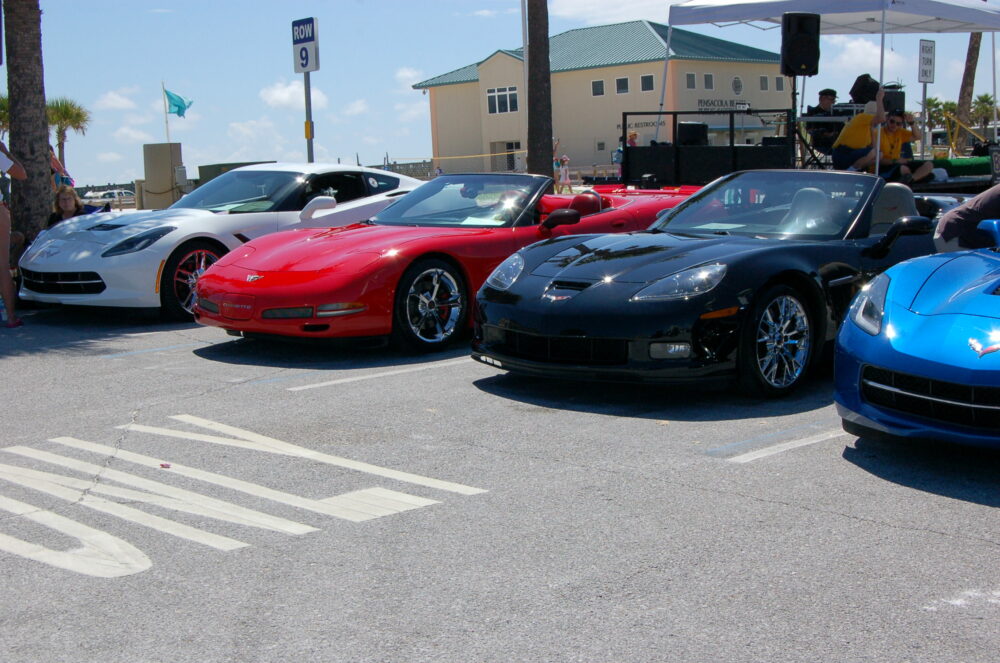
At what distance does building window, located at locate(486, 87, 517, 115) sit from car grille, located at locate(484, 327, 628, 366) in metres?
59.7

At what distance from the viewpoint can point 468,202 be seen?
8750mm

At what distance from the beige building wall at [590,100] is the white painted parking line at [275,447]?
172 feet

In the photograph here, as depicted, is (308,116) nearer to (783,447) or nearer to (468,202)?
(468,202)

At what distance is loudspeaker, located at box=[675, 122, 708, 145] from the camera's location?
576 inches

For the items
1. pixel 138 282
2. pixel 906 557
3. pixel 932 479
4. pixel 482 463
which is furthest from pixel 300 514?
pixel 138 282

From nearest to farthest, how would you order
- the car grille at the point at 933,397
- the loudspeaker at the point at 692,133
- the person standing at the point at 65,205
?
1. the car grille at the point at 933,397
2. the person standing at the point at 65,205
3. the loudspeaker at the point at 692,133

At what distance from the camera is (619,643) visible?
10.1ft

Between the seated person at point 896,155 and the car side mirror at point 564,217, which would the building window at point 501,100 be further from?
the car side mirror at point 564,217

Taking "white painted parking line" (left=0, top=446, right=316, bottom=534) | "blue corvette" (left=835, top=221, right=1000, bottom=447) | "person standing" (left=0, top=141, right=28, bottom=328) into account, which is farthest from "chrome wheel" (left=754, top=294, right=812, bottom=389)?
"person standing" (left=0, top=141, right=28, bottom=328)

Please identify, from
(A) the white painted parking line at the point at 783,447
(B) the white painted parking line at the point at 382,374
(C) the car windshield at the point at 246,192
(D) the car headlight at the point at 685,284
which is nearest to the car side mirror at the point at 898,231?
(D) the car headlight at the point at 685,284

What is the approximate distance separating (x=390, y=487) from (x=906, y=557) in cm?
196

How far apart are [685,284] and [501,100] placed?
60996 mm

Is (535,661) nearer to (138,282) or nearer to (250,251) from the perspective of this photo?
(250,251)

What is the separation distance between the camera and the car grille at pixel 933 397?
14.6 feet
